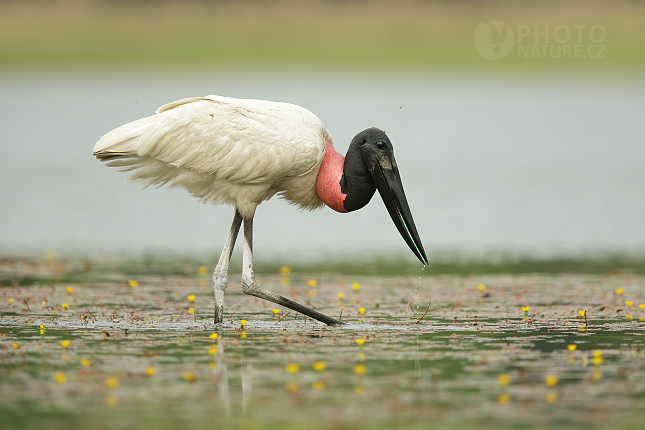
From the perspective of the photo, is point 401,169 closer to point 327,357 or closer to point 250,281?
point 250,281

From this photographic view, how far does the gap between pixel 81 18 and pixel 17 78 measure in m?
4.55

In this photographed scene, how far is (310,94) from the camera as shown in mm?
50250

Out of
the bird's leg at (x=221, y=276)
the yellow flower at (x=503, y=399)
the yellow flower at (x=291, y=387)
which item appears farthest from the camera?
the bird's leg at (x=221, y=276)

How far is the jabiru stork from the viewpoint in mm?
9320

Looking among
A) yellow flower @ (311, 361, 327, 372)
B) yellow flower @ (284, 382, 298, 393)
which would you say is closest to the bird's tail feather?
yellow flower @ (311, 361, 327, 372)

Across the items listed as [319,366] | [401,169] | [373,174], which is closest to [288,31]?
[401,169]

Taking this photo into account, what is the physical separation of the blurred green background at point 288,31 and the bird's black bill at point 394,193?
42.3 metres

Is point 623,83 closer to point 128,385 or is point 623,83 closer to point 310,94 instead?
point 310,94

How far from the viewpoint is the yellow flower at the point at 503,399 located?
6.31 m

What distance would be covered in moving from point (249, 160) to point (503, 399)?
3.69 meters

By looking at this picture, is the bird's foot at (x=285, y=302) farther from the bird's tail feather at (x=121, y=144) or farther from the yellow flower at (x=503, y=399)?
the yellow flower at (x=503, y=399)

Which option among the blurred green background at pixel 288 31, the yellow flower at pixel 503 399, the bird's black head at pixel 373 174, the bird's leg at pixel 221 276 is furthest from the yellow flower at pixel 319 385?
the blurred green background at pixel 288 31

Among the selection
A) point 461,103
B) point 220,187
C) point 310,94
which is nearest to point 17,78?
point 310,94

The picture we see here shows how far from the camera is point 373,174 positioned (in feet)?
31.7
